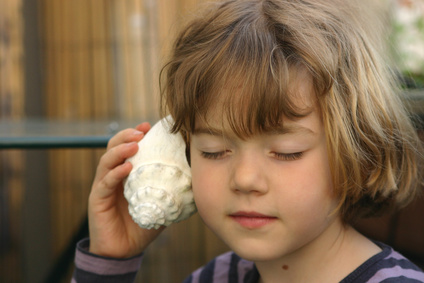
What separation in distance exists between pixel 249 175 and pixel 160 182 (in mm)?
236

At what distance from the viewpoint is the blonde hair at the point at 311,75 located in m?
1.12

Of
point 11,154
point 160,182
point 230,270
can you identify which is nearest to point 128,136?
point 160,182

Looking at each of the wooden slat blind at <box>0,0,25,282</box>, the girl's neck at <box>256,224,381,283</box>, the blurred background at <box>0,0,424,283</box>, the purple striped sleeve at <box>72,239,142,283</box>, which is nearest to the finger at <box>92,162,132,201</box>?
the purple striped sleeve at <box>72,239,142,283</box>

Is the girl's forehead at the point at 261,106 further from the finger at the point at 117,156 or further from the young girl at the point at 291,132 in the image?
the finger at the point at 117,156

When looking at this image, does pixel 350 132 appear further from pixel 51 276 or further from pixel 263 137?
pixel 51 276

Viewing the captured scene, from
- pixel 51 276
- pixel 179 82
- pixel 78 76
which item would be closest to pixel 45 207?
pixel 78 76

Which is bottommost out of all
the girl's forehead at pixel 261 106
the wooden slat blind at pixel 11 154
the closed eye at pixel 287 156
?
the wooden slat blind at pixel 11 154

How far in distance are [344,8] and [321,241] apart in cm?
53

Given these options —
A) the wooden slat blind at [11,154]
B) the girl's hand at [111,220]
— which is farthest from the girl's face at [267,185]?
the wooden slat blind at [11,154]

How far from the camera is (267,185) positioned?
1.13 meters

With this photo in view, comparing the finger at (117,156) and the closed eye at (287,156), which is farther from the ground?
the closed eye at (287,156)

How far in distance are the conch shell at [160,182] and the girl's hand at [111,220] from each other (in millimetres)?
129

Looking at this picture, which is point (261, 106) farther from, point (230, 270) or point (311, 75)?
point (230, 270)

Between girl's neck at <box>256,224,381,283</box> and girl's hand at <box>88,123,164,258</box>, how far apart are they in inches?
14.9
